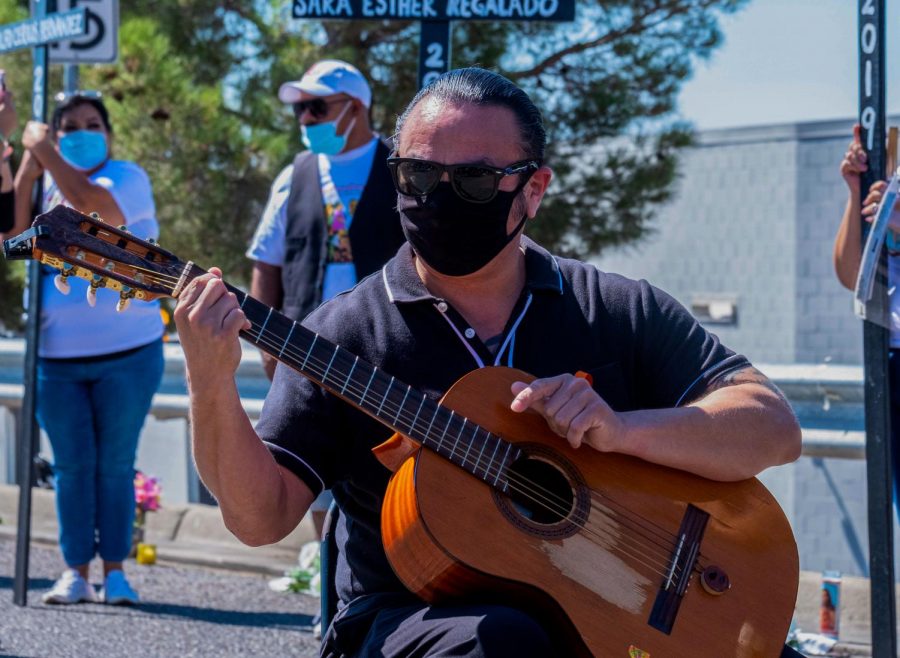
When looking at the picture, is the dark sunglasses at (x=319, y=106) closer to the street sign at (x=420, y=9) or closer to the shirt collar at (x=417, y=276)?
the street sign at (x=420, y=9)

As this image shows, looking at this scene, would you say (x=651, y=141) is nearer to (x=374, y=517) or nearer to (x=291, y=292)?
(x=291, y=292)

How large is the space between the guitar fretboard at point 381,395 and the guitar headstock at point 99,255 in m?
0.16

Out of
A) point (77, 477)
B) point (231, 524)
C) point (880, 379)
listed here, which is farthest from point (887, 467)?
point (77, 477)

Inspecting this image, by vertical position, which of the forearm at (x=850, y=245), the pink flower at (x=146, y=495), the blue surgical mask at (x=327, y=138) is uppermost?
the blue surgical mask at (x=327, y=138)

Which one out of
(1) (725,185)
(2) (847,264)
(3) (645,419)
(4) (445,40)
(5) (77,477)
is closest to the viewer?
(3) (645,419)

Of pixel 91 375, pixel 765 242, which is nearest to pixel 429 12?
pixel 91 375

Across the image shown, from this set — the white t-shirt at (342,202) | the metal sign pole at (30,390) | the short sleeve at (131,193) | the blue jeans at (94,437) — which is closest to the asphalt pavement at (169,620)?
A: the metal sign pole at (30,390)

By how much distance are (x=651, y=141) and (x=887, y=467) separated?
765 centimetres

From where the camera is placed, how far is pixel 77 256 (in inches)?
102

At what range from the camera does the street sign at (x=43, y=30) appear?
5.20 meters

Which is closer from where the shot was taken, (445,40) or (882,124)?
(882,124)

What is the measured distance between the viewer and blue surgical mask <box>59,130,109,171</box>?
17.7ft

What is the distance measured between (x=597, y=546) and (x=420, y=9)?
2668 millimetres

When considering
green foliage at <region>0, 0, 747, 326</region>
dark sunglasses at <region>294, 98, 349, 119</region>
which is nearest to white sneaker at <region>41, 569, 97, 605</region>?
dark sunglasses at <region>294, 98, 349, 119</region>
